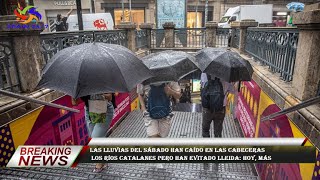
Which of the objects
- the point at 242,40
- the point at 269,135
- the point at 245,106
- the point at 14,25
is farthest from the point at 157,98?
the point at 242,40

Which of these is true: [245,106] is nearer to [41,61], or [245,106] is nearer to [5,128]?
[41,61]

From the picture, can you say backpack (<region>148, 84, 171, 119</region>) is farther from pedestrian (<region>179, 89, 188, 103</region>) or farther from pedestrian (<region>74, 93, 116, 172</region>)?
pedestrian (<region>179, 89, 188, 103</region>)

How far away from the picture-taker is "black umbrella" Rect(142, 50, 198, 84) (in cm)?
398

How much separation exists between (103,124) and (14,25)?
7.63ft

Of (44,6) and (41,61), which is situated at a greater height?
(44,6)

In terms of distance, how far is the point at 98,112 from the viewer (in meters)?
3.87

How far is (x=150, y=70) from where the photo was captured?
398 cm

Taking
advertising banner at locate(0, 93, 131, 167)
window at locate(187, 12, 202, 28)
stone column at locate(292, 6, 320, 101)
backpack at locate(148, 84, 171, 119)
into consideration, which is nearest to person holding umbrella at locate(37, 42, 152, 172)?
backpack at locate(148, 84, 171, 119)

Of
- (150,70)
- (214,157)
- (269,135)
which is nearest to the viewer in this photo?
(214,157)

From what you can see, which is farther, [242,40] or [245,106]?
[242,40]

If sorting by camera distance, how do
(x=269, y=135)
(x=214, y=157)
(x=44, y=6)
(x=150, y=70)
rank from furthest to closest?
(x=44, y=6) < (x=269, y=135) < (x=150, y=70) < (x=214, y=157)

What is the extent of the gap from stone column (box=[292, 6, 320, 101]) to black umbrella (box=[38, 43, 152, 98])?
7.62 feet

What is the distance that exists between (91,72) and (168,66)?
1308 mm

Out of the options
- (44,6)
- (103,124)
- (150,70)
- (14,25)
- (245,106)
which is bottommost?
(245,106)
